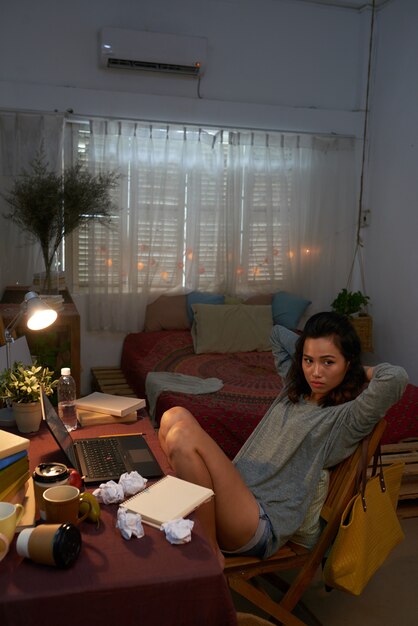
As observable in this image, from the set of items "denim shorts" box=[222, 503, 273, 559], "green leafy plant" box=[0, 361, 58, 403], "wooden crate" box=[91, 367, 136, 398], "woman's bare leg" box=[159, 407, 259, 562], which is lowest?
"wooden crate" box=[91, 367, 136, 398]

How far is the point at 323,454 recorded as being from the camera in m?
2.00

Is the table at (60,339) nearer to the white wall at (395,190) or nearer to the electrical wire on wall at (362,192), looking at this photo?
the white wall at (395,190)

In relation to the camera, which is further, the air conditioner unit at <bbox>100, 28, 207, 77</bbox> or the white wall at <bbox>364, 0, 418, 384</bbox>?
the white wall at <bbox>364, 0, 418, 384</bbox>

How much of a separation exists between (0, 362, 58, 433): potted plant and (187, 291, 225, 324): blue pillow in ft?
9.02

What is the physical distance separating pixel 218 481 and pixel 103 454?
1.18 ft

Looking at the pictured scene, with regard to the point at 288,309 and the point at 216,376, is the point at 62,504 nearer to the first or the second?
the point at 216,376

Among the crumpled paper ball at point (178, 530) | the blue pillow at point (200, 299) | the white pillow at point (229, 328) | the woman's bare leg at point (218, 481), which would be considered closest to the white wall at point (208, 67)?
the blue pillow at point (200, 299)

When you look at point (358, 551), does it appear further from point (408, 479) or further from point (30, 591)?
point (408, 479)

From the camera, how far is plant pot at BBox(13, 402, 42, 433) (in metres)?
1.91

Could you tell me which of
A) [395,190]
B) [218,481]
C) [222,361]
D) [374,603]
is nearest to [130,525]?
[218,481]

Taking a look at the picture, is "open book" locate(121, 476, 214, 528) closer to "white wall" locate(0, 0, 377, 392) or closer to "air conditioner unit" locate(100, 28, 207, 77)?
"white wall" locate(0, 0, 377, 392)

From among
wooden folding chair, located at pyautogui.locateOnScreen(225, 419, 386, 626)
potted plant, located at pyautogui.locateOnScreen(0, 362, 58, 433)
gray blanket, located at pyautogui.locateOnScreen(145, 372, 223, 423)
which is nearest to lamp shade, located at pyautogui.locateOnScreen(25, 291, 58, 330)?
potted plant, located at pyautogui.locateOnScreen(0, 362, 58, 433)

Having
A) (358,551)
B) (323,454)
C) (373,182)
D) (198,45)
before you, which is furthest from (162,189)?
(358,551)

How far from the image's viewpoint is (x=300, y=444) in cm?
207
